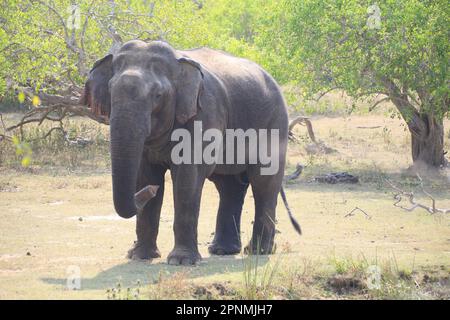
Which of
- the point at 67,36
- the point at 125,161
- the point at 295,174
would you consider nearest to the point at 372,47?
the point at 295,174

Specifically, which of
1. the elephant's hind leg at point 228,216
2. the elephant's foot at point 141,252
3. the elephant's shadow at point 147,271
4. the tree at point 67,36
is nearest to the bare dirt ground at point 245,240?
the elephant's shadow at point 147,271

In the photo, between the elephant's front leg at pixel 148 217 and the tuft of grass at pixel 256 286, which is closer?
the tuft of grass at pixel 256 286

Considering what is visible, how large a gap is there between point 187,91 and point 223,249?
82.7 inches

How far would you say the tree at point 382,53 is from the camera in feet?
51.2

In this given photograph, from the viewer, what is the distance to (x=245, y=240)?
35.9 feet

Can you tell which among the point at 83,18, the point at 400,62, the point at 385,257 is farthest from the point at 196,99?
the point at 83,18

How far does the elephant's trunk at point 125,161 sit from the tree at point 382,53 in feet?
26.9

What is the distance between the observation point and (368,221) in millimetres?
12570

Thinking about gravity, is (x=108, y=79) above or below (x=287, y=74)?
above

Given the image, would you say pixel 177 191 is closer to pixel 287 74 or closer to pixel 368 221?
pixel 368 221

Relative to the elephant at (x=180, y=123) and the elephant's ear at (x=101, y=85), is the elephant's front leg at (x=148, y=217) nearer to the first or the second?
the elephant at (x=180, y=123)

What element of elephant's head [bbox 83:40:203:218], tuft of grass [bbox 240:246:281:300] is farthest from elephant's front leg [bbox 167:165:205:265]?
tuft of grass [bbox 240:246:281:300]

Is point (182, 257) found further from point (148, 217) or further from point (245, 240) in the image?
point (245, 240)

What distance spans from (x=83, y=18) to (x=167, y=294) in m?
10.7
